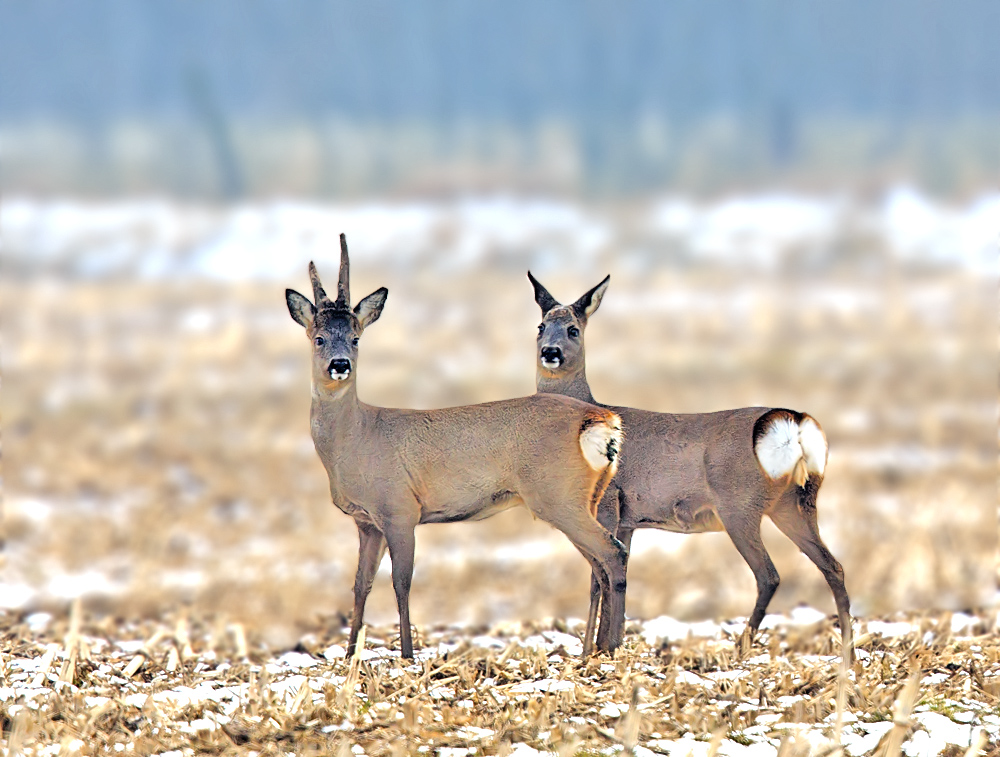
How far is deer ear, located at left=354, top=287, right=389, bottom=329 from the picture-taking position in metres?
7.62

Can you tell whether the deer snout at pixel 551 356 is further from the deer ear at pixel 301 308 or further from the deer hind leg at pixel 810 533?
the deer hind leg at pixel 810 533

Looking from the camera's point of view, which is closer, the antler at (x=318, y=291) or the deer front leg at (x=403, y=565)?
the deer front leg at (x=403, y=565)

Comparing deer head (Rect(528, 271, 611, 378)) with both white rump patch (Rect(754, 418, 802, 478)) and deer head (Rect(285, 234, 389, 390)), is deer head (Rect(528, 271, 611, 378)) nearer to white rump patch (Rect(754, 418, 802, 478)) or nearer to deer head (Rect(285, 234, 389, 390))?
deer head (Rect(285, 234, 389, 390))

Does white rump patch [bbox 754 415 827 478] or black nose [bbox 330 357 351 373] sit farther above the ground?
black nose [bbox 330 357 351 373]

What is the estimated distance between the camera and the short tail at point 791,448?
7648mm

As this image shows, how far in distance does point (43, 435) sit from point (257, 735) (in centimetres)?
1743

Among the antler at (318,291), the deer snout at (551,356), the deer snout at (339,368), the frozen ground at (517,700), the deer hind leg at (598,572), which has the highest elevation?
the antler at (318,291)

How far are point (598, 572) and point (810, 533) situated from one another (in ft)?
4.66

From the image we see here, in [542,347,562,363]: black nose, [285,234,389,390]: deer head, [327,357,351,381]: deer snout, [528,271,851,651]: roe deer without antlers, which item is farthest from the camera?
[542,347,562,363]: black nose

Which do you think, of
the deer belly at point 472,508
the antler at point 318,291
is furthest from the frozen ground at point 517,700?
the antler at point 318,291

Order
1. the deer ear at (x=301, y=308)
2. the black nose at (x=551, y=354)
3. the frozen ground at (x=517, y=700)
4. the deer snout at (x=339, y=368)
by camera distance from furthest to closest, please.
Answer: the black nose at (x=551, y=354) < the deer ear at (x=301, y=308) < the deer snout at (x=339, y=368) < the frozen ground at (x=517, y=700)

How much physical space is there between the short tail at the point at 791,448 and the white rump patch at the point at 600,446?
960 millimetres

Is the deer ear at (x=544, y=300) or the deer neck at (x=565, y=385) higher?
the deer ear at (x=544, y=300)

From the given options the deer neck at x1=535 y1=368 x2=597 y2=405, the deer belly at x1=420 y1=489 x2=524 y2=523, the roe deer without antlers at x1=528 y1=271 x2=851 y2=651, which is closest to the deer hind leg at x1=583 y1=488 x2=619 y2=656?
the roe deer without antlers at x1=528 y1=271 x2=851 y2=651
